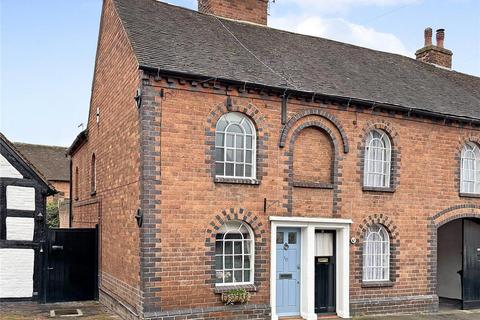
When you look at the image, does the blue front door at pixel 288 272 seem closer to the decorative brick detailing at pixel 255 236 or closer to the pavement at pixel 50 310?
the decorative brick detailing at pixel 255 236

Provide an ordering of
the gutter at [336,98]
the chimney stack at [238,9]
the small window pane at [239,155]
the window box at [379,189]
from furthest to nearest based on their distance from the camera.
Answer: the chimney stack at [238,9], the window box at [379,189], the small window pane at [239,155], the gutter at [336,98]

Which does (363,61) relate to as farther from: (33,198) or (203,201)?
(33,198)

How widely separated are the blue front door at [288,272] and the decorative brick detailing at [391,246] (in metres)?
1.66

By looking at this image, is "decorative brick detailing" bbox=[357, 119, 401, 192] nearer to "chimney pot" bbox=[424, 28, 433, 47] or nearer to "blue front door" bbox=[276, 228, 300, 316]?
"blue front door" bbox=[276, 228, 300, 316]

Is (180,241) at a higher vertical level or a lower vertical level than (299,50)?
lower

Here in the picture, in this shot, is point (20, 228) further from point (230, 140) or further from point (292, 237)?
Answer: point (292, 237)

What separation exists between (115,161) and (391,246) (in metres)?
8.05

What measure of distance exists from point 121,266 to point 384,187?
293 inches

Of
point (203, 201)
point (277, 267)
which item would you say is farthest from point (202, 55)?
point (277, 267)

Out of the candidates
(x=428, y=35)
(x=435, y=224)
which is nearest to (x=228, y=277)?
(x=435, y=224)

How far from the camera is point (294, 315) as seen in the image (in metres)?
12.8

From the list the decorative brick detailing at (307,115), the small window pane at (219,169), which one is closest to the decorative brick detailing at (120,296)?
→ the small window pane at (219,169)

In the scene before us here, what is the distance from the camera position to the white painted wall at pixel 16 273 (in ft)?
46.3

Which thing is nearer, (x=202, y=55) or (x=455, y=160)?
(x=202, y=55)
